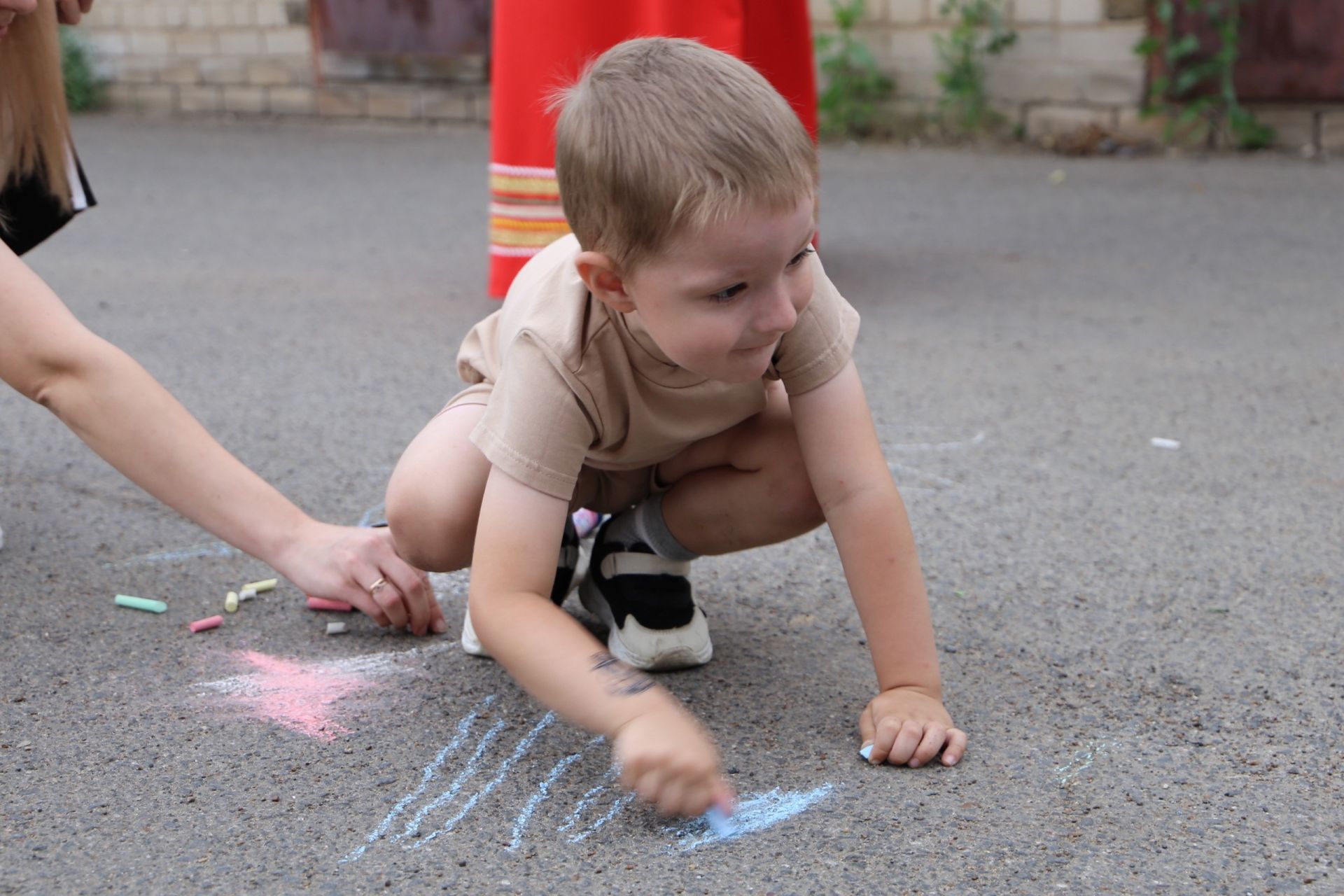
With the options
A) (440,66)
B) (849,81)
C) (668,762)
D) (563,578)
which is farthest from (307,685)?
(440,66)

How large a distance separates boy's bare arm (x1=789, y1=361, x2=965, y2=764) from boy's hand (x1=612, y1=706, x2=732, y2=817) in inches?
13.2

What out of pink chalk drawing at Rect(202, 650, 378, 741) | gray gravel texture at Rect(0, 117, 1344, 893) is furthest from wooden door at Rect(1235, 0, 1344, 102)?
pink chalk drawing at Rect(202, 650, 378, 741)

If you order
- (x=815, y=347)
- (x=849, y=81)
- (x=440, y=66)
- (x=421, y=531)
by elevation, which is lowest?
(x=421, y=531)

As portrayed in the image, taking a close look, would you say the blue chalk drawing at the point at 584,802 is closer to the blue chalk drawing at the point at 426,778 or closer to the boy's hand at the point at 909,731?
the blue chalk drawing at the point at 426,778

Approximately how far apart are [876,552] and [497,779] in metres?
0.51

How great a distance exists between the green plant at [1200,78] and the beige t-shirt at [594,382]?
542 centimetres

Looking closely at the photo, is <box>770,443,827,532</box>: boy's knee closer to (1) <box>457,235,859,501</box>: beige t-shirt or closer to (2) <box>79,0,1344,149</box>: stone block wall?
(1) <box>457,235,859,501</box>: beige t-shirt

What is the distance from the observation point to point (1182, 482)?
2586mm

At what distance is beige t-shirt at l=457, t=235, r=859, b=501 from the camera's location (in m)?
1.56

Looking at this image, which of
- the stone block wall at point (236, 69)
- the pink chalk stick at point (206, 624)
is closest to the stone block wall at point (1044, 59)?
the stone block wall at point (236, 69)

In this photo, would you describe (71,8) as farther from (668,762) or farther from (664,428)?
(668,762)

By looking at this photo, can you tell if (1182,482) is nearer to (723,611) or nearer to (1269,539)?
(1269,539)

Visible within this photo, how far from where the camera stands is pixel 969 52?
697cm

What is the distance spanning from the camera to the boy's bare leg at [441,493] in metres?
1.73
